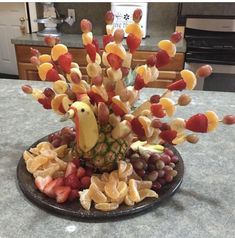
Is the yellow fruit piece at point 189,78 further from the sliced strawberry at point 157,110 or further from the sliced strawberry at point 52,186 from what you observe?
the sliced strawberry at point 52,186

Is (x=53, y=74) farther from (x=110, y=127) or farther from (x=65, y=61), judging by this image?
(x=110, y=127)

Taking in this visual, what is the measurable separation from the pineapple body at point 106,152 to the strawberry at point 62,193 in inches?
3.7

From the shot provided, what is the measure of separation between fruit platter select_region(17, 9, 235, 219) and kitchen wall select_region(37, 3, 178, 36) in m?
2.24

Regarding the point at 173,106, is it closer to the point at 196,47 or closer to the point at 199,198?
the point at 199,198

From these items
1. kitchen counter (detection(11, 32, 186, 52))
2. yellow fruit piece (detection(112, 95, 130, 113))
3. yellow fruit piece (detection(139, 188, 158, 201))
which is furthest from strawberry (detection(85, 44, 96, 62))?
kitchen counter (detection(11, 32, 186, 52))

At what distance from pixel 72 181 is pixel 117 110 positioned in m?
0.20

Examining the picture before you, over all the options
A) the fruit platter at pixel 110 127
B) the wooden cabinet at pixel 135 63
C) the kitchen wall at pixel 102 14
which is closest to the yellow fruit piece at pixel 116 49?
the fruit platter at pixel 110 127

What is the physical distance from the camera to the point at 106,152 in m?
0.74

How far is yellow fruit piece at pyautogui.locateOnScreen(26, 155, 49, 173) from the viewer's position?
786 millimetres

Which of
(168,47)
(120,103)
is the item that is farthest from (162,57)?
(120,103)

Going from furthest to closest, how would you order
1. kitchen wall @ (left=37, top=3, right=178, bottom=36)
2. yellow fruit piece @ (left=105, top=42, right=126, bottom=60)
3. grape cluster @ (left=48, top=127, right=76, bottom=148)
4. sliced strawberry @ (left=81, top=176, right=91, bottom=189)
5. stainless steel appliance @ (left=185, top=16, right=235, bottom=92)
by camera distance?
kitchen wall @ (left=37, top=3, right=178, bottom=36) < stainless steel appliance @ (left=185, top=16, right=235, bottom=92) < grape cluster @ (left=48, top=127, right=76, bottom=148) < sliced strawberry @ (left=81, top=176, right=91, bottom=189) < yellow fruit piece @ (left=105, top=42, right=126, bottom=60)

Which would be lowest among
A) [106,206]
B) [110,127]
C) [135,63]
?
[135,63]

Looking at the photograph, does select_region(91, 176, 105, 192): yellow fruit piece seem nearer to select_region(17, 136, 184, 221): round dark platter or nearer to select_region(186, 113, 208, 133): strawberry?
select_region(17, 136, 184, 221): round dark platter

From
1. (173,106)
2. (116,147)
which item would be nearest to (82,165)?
(116,147)
